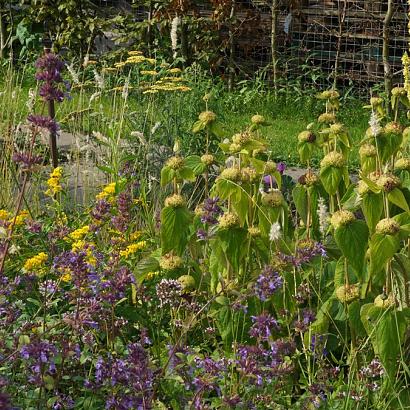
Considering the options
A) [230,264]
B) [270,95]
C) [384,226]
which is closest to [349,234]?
[384,226]

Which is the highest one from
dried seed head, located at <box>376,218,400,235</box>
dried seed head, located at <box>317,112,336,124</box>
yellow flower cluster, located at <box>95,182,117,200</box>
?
dried seed head, located at <box>317,112,336,124</box>

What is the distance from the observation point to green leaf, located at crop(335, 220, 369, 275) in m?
2.97

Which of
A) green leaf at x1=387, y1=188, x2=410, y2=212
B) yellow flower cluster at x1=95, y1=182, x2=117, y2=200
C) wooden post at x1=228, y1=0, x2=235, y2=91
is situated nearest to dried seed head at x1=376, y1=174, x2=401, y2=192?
green leaf at x1=387, y1=188, x2=410, y2=212

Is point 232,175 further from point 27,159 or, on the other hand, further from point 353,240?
point 27,159

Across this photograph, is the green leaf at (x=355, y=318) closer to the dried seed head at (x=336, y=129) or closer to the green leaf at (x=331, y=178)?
the green leaf at (x=331, y=178)

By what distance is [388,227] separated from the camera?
290 centimetres

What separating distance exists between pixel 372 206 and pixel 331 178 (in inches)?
12.3

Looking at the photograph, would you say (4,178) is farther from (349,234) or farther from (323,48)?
(323,48)

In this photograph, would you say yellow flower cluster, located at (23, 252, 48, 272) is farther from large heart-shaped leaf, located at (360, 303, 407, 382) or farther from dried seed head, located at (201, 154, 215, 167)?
large heart-shaped leaf, located at (360, 303, 407, 382)

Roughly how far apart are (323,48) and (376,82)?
88cm

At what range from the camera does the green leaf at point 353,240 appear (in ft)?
9.74

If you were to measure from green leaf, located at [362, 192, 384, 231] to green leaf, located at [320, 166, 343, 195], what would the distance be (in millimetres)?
282

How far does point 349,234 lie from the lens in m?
2.98

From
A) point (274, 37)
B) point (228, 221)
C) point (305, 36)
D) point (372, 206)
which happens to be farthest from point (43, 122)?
point (305, 36)
